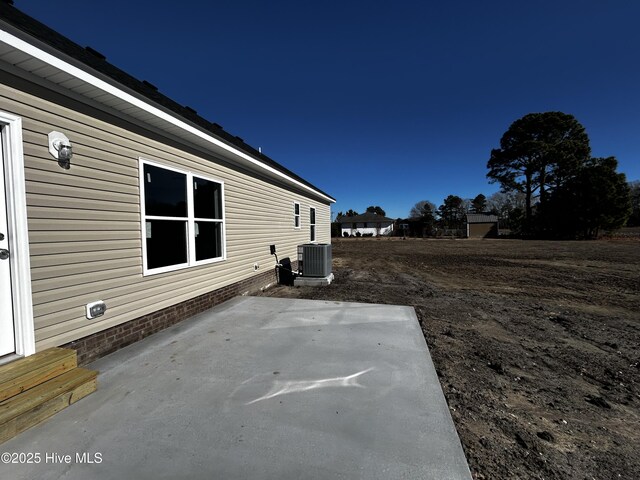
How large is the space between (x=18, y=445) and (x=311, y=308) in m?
3.71

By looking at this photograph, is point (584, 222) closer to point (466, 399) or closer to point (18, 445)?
point (466, 399)

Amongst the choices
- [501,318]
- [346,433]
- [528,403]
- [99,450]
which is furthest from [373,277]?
[99,450]

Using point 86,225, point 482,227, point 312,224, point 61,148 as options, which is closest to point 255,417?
point 86,225

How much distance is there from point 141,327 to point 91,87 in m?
2.76

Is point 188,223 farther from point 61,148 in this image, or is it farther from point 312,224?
point 312,224

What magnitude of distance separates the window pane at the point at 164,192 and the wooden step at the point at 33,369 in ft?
6.13

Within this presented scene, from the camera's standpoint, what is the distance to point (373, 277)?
374 inches

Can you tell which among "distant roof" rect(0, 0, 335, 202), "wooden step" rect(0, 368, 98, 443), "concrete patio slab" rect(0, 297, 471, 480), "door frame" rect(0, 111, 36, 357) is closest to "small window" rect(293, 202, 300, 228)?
"distant roof" rect(0, 0, 335, 202)

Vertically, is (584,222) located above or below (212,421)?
above

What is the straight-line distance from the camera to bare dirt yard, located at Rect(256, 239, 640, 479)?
6.24ft

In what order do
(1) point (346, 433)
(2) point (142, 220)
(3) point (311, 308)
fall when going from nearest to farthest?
(1) point (346, 433) < (2) point (142, 220) < (3) point (311, 308)

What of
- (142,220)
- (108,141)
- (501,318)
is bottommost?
(501,318)

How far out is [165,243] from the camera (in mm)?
4066

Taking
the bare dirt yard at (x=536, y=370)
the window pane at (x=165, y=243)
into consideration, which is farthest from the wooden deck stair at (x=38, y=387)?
the bare dirt yard at (x=536, y=370)
